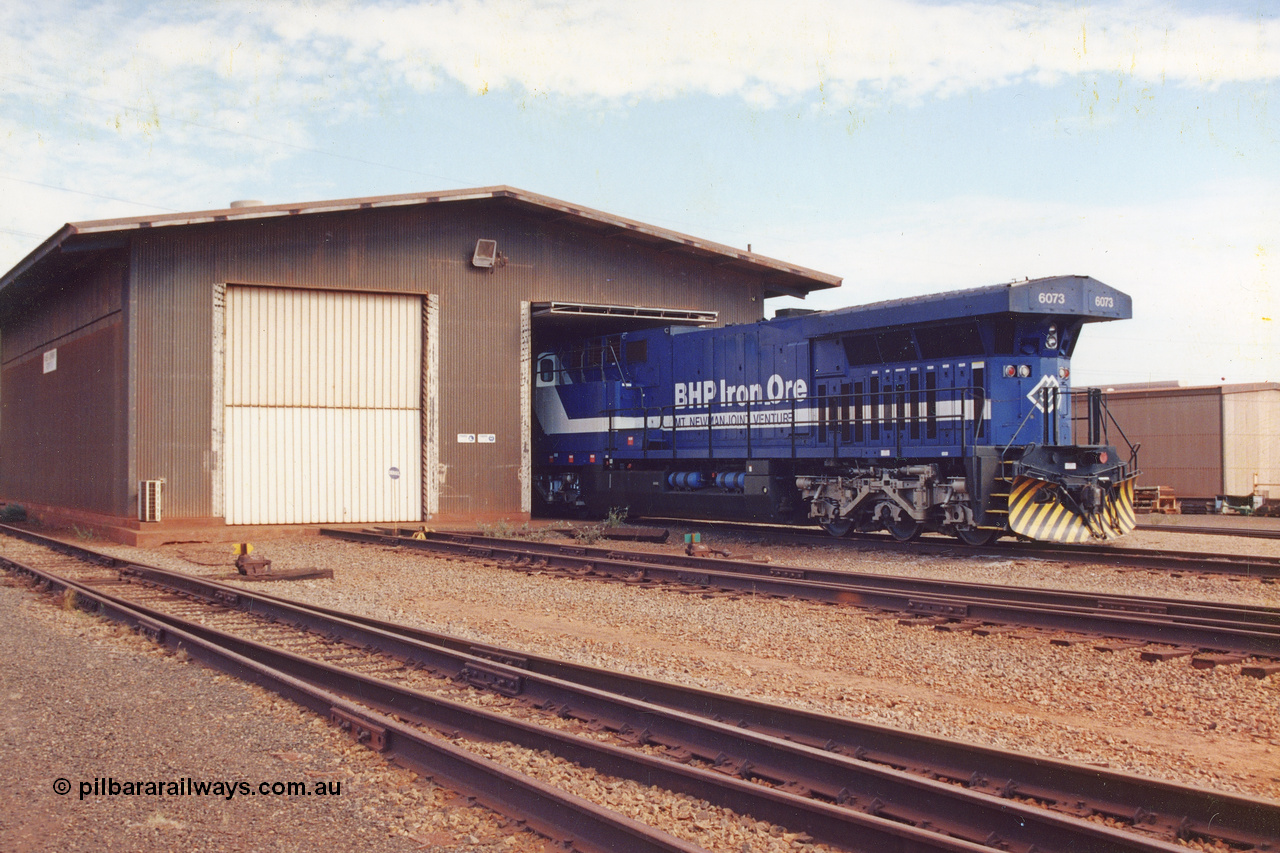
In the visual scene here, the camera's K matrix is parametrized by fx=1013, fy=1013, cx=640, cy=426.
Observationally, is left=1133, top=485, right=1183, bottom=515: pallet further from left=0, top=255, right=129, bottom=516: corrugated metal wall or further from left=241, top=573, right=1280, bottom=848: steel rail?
left=0, top=255, right=129, bottom=516: corrugated metal wall

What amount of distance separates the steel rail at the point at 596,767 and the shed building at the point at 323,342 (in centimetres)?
1107

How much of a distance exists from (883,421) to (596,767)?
11026 millimetres

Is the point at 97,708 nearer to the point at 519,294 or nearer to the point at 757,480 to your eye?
the point at 757,480

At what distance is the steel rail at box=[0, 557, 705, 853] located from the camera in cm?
399

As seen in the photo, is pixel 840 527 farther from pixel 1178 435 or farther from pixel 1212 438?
pixel 1178 435

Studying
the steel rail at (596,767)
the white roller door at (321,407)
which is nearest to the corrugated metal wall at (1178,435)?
the white roller door at (321,407)

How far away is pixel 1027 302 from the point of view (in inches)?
532

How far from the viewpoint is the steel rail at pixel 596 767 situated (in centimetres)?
382

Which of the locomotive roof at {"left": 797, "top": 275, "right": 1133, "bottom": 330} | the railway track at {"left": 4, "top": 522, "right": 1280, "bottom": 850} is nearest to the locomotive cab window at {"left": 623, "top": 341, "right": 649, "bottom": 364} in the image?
the locomotive roof at {"left": 797, "top": 275, "right": 1133, "bottom": 330}

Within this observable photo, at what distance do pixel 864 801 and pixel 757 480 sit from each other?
40.9 feet

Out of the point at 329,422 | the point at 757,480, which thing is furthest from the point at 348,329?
the point at 757,480

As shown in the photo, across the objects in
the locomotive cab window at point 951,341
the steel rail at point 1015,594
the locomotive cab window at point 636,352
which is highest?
the locomotive cab window at point 636,352

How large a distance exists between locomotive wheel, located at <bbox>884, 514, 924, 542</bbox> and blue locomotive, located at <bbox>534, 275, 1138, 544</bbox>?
0.12 ft

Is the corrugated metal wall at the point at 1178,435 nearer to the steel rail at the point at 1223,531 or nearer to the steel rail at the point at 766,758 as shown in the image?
the steel rail at the point at 1223,531
